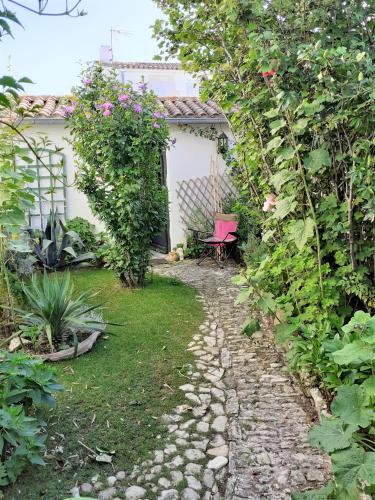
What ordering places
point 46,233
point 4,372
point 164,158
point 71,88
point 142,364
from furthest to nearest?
point 164,158, point 46,233, point 71,88, point 142,364, point 4,372

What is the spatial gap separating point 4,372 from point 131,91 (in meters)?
4.47

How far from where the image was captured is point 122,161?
552 cm

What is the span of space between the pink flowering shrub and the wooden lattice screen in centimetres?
232

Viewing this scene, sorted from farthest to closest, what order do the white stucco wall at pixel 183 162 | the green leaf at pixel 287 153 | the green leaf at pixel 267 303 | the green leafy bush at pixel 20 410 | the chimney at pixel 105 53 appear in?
the chimney at pixel 105 53
the white stucco wall at pixel 183 162
the green leaf at pixel 267 303
the green leaf at pixel 287 153
the green leafy bush at pixel 20 410

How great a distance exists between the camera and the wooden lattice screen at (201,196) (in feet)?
27.1

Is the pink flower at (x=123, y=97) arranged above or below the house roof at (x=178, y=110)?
below

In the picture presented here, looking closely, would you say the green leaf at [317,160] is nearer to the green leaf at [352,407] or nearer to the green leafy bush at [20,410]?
the green leaf at [352,407]

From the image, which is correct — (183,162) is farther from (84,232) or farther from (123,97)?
(123,97)

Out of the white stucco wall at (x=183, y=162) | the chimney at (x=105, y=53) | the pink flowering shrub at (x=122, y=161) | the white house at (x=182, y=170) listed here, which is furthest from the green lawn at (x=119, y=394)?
the chimney at (x=105, y=53)

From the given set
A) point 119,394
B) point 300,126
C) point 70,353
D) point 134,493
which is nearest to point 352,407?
point 134,493

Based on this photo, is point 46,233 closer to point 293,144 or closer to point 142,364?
point 142,364

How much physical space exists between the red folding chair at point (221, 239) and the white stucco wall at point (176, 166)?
649 millimetres

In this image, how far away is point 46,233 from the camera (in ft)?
22.5

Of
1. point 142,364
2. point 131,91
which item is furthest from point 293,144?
point 131,91
